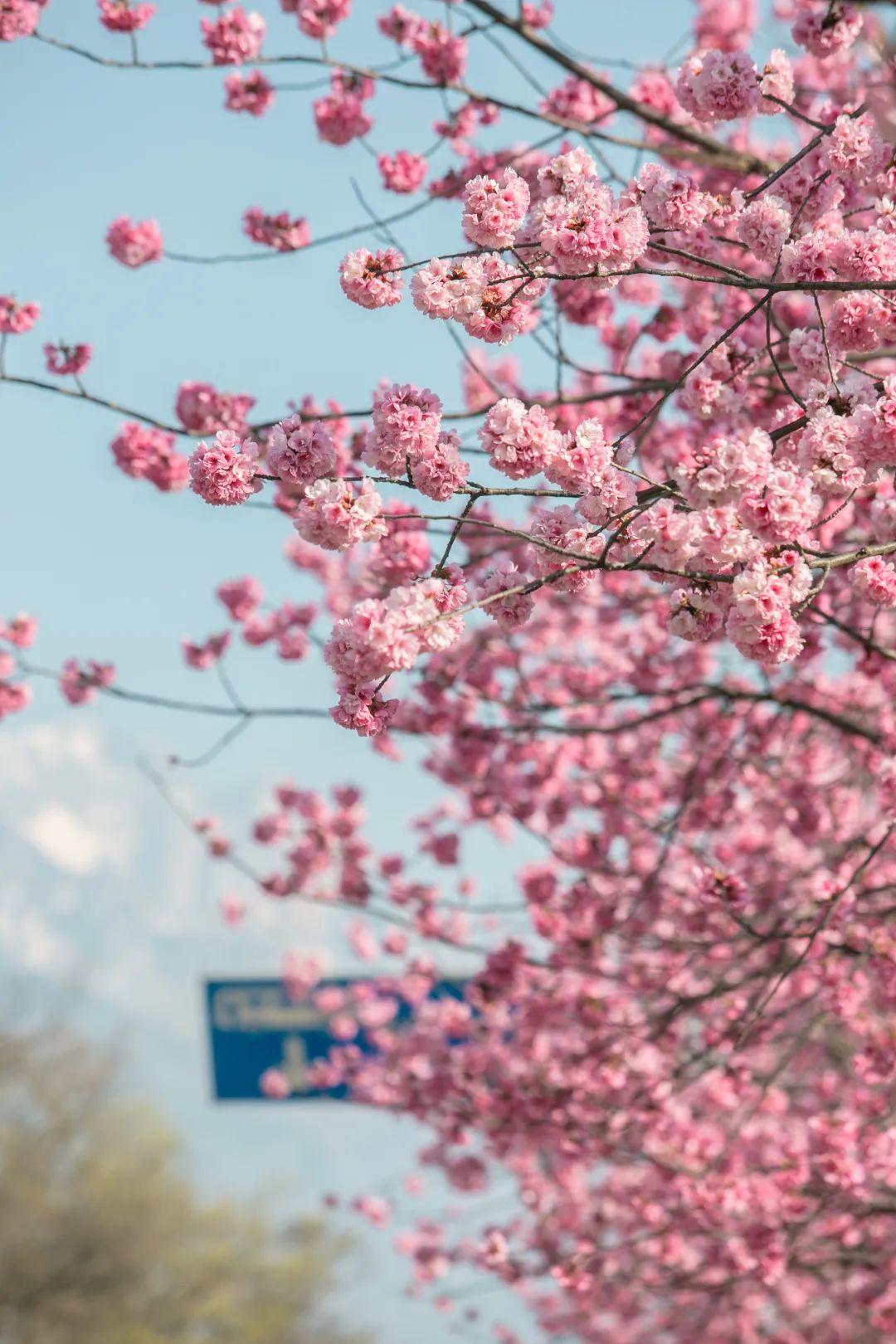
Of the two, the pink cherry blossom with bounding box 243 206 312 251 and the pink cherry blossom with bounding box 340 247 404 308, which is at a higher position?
the pink cherry blossom with bounding box 243 206 312 251

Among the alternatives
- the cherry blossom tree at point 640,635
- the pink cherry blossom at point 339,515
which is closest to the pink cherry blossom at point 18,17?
the cherry blossom tree at point 640,635

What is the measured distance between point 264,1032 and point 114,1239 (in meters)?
10.9

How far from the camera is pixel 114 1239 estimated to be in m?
21.6

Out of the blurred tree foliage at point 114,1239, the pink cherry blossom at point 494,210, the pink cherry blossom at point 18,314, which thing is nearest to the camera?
the pink cherry blossom at point 494,210

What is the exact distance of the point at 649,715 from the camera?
5465 millimetres

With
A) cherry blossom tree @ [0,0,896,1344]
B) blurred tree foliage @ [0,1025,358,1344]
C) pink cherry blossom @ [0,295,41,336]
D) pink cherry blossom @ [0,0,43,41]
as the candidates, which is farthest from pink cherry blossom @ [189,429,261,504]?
blurred tree foliage @ [0,1025,358,1344]

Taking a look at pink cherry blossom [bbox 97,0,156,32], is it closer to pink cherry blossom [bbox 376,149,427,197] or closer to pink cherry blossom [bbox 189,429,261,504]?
pink cherry blossom [bbox 376,149,427,197]

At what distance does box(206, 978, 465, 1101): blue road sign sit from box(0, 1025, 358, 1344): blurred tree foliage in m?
9.38

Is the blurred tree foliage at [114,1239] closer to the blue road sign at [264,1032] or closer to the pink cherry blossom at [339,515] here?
the blue road sign at [264,1032]

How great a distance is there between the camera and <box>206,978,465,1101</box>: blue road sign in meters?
12.3

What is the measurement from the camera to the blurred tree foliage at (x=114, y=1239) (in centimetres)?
2062

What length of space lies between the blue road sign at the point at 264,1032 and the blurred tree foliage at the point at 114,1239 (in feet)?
30.8

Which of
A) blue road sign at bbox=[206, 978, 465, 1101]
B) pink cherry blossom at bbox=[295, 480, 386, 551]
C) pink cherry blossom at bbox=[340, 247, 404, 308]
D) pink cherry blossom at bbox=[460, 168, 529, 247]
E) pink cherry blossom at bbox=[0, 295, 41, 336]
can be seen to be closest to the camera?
pink cherry blossom at bbox=[295, 480, 386, 551]

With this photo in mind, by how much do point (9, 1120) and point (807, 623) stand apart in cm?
2070
